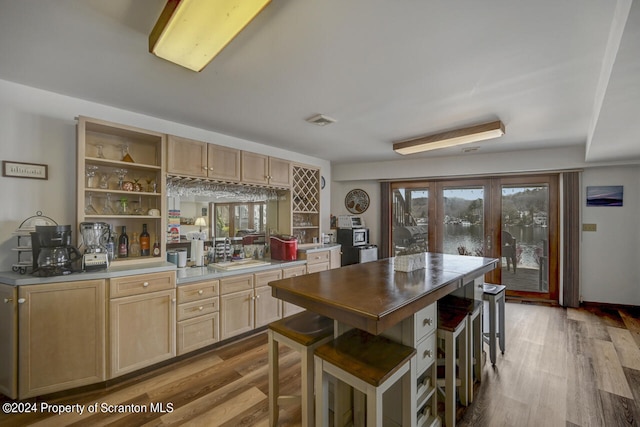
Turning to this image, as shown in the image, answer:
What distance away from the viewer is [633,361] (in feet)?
8.42

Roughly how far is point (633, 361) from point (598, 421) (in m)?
1.33

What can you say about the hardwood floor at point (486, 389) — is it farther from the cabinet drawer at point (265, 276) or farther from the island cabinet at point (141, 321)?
the cabinet drawer at point (265, 276)

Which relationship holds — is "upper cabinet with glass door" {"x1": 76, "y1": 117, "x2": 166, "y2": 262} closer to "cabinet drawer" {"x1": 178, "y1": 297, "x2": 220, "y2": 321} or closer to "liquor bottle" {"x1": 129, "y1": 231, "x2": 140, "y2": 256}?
"liquor bottle" {"x1": 129, "y1": 231, "x2": 140, "y2": 256}

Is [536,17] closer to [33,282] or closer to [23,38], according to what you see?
[23,38]

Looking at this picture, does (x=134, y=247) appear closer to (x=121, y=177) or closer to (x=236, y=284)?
(x=121, y=177)

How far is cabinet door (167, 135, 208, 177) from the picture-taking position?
272 cm

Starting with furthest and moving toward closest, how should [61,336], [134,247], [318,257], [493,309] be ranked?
Answer: 1. [318,257]
2. [134,247]
3. [493,309]
4. [61,336]

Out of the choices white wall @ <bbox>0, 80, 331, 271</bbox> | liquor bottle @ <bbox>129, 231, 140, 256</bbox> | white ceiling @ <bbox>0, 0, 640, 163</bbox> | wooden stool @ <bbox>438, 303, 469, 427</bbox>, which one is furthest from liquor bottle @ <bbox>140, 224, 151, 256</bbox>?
wooden stool @ <bbox>438, 303, 469, 427</bbox>

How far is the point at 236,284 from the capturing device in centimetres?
290

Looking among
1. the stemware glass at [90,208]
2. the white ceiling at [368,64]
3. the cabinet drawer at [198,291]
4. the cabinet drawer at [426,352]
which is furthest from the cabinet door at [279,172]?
the cabinet drawer at [426,352]

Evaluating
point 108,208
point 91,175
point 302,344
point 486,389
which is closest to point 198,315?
point 108,208

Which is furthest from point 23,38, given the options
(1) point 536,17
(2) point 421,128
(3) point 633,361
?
(3) point 633,361

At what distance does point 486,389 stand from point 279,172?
10.5 ft

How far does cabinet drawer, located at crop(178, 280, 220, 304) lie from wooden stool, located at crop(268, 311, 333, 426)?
3.99 feet
